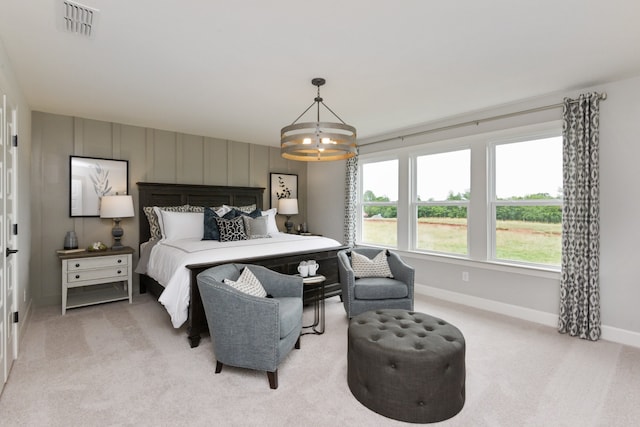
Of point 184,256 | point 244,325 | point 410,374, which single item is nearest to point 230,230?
point 184,256

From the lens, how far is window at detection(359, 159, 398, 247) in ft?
17.1

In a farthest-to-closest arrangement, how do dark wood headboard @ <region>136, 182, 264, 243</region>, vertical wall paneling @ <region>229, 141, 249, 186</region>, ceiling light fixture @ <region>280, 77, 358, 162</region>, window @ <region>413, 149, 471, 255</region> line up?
vertical wall paneling @ <region>229, 141, 249, 186</region> < dark wood headboard @ <region>136, 182, 264, 243</region> < window @ <region>413, 149, 471, 255</region> < ceiling light fixture @ <region>280, 77, 358, 162</region>

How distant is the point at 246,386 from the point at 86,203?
141 inches

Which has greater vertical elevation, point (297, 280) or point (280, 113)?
point (280, 113)

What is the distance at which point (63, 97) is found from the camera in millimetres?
3467

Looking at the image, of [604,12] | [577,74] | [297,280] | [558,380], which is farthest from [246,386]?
[577,74]

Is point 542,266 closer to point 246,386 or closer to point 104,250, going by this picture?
point 246,386

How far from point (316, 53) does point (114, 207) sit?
3.32m

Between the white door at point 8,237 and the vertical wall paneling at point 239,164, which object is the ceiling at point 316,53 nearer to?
the white door at point 8,237

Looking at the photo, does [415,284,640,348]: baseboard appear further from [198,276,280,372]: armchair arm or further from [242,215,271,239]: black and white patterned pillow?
[198,276,280,372]: armchair arm

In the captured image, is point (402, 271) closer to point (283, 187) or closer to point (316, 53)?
point (316, 53)

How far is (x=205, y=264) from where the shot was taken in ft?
9.91

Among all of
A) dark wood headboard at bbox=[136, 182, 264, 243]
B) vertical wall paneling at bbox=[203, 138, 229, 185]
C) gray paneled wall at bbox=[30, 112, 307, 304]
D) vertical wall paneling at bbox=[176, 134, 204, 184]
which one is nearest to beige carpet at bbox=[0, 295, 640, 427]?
gray paneled wall at bbox=[30, 112, 307, 304]

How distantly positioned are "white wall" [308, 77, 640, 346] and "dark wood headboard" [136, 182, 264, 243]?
2.83 meters
